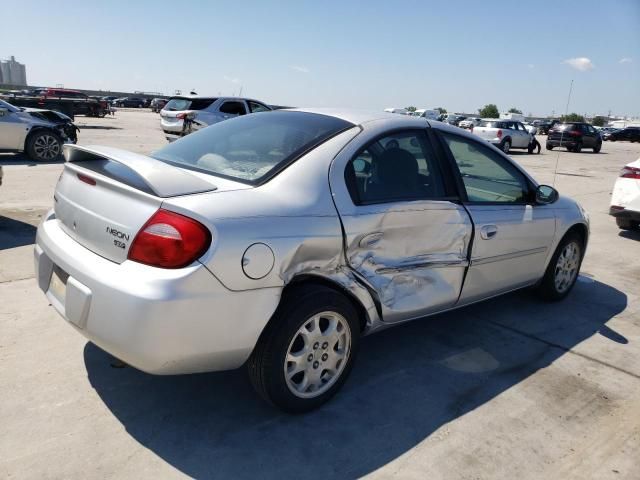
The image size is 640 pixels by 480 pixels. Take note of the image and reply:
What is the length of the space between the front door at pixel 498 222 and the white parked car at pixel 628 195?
3710mm

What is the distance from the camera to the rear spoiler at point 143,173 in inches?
95.7

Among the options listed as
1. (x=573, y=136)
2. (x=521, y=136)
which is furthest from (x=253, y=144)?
(x=573, y=136)

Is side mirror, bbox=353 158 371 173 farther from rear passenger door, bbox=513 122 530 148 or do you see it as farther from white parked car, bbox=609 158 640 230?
rear passenger door, bbox=513 122 530 148

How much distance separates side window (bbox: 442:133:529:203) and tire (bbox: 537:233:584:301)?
0.80 meters

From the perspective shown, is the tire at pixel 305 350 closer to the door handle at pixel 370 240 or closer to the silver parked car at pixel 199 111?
the door handle at pixel 370 240

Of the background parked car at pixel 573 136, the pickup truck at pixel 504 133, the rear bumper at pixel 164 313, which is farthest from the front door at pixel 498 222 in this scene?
the background parked car at pixel 573 136

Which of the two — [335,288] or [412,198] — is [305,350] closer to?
[335,288]

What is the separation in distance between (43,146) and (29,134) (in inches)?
14.0

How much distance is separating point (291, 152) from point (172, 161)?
2.56 feet

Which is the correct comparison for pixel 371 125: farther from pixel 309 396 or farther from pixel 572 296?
pixel 572 296

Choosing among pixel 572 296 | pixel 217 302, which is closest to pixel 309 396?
pixel 217 302

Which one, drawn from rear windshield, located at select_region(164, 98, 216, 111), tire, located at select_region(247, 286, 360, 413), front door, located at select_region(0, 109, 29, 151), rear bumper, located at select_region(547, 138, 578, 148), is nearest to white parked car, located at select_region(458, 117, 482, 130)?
rear bumper, located at select_region(547, 138, 578, 148)

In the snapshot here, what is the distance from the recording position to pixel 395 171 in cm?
322

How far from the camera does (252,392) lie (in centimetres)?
302
